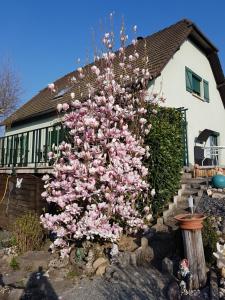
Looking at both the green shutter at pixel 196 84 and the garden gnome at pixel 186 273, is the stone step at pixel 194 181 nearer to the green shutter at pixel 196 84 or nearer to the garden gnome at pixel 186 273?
the garden gnome at pixel 186 273

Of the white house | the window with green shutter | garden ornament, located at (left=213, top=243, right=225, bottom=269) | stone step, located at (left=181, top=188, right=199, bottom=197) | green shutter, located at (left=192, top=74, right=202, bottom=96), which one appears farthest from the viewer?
green shutter, located at (left=192, top=74, right=202, bottom=96)

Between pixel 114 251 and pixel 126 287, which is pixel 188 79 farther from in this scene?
pixel 126 287

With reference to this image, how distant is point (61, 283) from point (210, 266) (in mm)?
2284

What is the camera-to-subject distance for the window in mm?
13070

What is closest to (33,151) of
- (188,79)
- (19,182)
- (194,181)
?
(19,182)

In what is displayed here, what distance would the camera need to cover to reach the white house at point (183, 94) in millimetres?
10844

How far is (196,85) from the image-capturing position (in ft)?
46.4

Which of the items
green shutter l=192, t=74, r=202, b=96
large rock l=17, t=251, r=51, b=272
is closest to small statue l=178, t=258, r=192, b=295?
large rock l=17, t=251, r=51, b=272

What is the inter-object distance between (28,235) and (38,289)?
1.86 m

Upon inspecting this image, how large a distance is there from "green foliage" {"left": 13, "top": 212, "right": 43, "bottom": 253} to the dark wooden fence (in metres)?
0.95

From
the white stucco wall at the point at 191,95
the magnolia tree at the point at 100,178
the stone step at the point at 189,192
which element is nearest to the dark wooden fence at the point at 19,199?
the magnolia tree at the point at 100,178

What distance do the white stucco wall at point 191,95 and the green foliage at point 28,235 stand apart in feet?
20.3

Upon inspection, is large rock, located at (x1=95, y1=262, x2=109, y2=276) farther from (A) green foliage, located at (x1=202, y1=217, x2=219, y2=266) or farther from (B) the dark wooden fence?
(B) the dark wooden fence

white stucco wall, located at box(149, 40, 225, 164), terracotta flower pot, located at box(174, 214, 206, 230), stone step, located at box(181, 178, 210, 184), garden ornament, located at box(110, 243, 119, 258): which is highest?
white stucco wall, located at box(149, 40, 225, 164)
